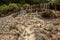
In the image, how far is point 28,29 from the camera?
8.11 m

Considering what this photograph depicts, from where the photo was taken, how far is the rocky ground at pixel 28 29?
24.1 ft

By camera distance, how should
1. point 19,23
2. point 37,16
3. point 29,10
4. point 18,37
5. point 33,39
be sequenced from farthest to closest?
1. point 29,10
2. point 37,16
3. point 19,23
4. point 18,37
5. point 33,39

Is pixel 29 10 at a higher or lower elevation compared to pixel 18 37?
higher

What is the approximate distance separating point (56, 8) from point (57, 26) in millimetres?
4203

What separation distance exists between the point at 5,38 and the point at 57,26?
2.86 metres

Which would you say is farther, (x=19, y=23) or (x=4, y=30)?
(x=19, y=23)

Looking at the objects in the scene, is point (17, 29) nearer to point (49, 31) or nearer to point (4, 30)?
point (4, 30)

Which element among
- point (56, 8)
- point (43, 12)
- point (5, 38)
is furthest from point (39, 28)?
point (56, 8)

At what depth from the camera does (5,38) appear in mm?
7680

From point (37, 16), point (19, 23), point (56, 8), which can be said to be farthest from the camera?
point (56, 8)

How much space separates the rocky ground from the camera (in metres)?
7.36

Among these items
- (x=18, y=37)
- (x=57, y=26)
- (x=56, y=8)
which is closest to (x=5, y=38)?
(x=18, y=37)

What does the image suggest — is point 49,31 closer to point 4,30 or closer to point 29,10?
point 4,30

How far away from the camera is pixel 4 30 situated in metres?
8.34
